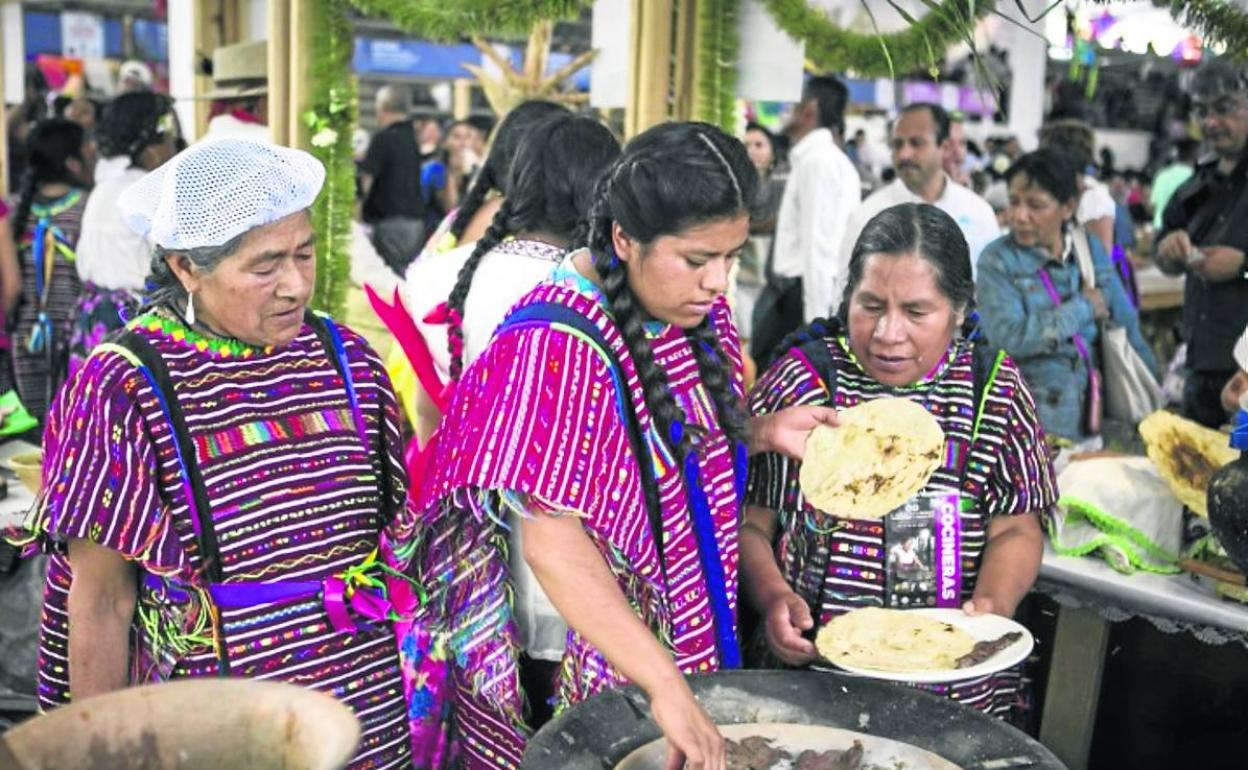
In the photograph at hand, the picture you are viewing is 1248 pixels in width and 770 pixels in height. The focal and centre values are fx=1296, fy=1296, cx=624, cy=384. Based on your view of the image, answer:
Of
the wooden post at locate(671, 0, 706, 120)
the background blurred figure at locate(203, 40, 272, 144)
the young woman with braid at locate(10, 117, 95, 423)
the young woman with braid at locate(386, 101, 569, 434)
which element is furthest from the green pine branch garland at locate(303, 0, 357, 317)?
the young woman with braid at locate(10, 117, 95, 423)

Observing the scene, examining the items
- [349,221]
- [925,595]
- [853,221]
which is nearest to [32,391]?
[349,221]

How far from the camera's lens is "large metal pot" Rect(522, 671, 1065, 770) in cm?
155

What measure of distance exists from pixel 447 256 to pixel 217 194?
1.11 m

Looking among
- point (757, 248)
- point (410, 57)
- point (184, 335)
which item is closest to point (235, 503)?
point (184, 335)

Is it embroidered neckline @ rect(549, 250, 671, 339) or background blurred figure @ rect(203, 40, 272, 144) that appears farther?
background blurred figure @ rect(203, 40, 272, 144)

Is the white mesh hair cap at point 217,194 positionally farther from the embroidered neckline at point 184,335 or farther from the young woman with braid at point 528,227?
the young woman with braid at point 528,227

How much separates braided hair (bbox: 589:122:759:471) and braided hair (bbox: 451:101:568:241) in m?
1.06

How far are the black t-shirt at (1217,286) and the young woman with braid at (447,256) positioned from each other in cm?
255

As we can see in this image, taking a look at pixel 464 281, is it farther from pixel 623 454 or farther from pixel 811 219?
pixel 811 219

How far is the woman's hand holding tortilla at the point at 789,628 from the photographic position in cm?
197

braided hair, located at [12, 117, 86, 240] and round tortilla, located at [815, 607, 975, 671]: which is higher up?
braided hair, located at [12, 117, 86, 240]

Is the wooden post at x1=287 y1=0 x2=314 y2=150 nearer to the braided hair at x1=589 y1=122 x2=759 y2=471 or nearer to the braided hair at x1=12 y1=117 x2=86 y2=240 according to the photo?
the braided hair at x1=12 y1=117 x2=86 y2=240

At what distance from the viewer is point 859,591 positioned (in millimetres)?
2143

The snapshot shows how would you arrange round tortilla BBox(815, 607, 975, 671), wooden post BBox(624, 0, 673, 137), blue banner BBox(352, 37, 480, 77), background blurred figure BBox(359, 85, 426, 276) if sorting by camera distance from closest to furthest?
round tortilla BBox(815, 607, 975, 671) → wooden post BBox(624, 0, 673, 137) → background blurred figure BBox(359, 85, 426, 276) → blue banner BBox(352, 37, 480, 77)
